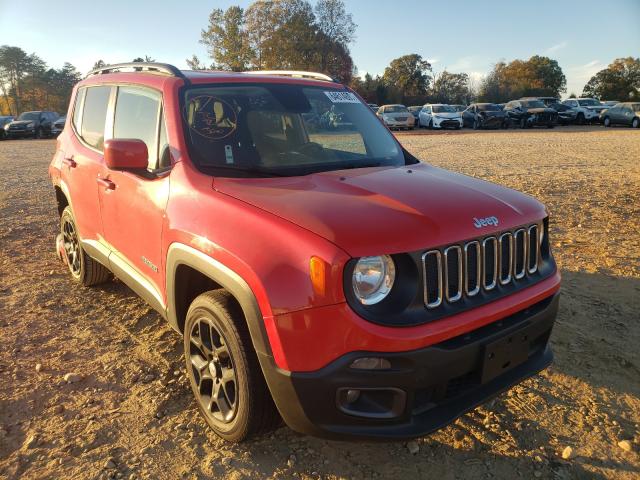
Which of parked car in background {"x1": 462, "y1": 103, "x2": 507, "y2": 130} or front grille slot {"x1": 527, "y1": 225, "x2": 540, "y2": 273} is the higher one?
parked car in background {"x1": 462, "y1": 103, "x2": 507, "y2": 130}

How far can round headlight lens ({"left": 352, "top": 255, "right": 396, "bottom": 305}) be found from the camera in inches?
83.4

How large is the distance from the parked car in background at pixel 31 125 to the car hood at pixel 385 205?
33.2 metres

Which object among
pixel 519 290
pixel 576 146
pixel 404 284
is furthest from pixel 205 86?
pixel 576 146

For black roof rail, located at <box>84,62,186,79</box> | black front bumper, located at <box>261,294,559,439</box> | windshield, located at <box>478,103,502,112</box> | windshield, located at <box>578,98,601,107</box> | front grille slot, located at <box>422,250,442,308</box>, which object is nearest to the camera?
black front bumper, located at <box>261,294,559,439</box>

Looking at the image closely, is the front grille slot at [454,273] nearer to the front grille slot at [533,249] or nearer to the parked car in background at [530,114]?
the front grille slot at [533,249]

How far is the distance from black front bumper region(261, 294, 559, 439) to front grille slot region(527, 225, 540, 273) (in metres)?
0.46

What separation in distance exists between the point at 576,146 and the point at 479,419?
55.8 feet

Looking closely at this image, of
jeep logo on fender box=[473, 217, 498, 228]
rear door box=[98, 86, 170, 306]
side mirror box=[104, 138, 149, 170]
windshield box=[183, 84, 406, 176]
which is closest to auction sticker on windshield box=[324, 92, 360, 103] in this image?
windshield box=[183, 84, 406, 176]

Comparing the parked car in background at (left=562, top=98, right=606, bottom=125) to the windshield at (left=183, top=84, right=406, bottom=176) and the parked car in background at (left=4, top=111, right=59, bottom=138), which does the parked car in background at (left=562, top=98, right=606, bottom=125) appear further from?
the parked car in background at (left=4, top=111, right=59, bottom=138)

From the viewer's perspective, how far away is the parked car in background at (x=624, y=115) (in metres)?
27.5

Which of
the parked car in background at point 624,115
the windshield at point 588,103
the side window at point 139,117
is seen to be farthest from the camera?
the windshield at point 588,103

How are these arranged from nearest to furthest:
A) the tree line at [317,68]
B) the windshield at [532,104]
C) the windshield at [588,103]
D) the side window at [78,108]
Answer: the side window at [78,108] < the windshield at [532,104] < the windshield at [588,103] < the tree line at [317,68]

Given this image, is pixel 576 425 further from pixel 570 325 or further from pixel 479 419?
pixel 570 325

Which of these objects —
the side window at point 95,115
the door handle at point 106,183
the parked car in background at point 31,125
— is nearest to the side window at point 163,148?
the door handle at point 106,183
